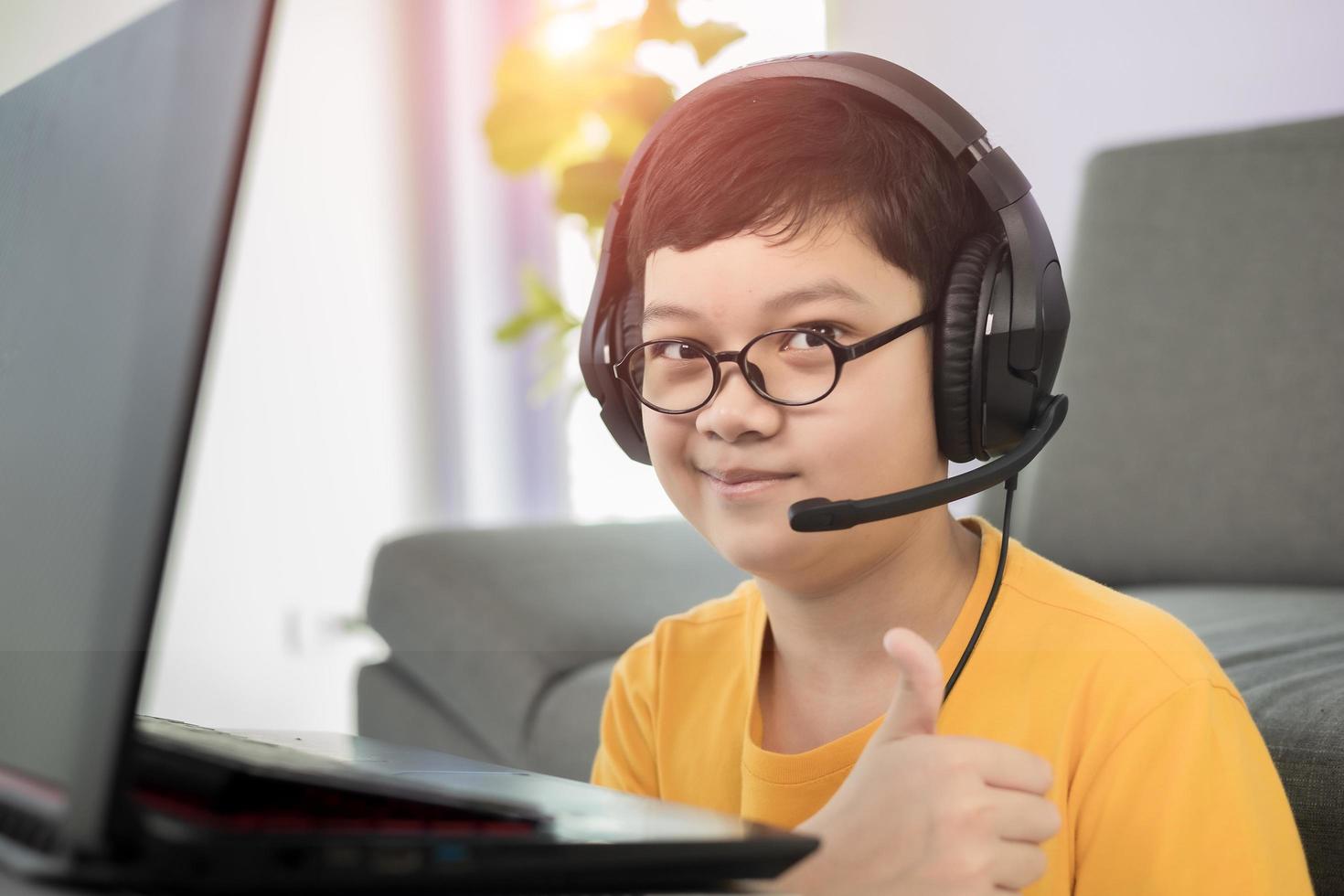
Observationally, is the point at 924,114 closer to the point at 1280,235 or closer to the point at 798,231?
the point at 798,231

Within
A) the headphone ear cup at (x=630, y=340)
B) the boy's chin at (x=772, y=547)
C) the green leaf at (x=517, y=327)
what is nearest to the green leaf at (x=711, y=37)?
the headphone ear cup at (x=630, y=340)

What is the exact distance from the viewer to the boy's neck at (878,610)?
57 centimetres

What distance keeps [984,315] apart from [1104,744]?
19cm

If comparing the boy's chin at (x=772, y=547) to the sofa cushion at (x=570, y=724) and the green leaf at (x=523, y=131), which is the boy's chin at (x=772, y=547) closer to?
the sofa cushion at (x=570, y=724)

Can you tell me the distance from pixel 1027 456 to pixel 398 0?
204 centimetres

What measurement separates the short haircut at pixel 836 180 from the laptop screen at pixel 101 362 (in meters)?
0.25

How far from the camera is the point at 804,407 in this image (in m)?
0.52

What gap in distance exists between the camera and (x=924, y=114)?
1.68ft

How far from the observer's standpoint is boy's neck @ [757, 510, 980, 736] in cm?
57

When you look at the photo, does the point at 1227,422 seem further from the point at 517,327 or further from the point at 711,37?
the point at 517,327

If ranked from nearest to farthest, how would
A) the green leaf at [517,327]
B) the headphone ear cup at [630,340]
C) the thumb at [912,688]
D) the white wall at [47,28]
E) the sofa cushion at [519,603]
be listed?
the thumb at [912,688], the white wall at [47,28], the headphone ear cup at [630,340], the sofa cushion at [519,603], the green leaf at [517,327]

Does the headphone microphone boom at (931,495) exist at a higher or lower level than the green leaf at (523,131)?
lower

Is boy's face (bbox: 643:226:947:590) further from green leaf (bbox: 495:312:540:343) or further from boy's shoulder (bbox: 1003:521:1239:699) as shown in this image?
green leaf (bbox: 495:312:540:343)

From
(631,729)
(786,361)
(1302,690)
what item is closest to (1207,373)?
(1302,690)
